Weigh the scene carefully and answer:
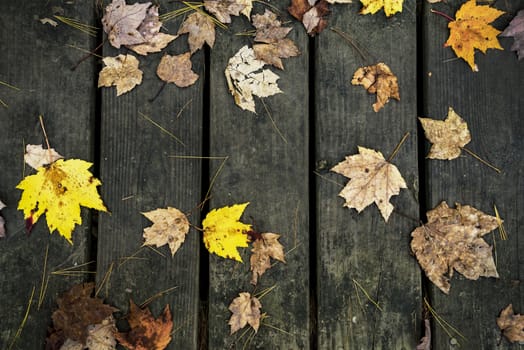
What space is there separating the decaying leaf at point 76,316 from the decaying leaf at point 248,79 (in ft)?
3.12

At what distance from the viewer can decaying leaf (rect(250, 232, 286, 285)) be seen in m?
2.06

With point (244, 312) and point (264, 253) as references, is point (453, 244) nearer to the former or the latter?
point (264, 253)

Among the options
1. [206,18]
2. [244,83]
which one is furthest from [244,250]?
[206,18]

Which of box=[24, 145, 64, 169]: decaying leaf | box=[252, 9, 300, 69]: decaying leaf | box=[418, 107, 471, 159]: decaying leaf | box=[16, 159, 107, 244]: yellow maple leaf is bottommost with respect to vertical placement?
box=[16, 159, 107, 244]: yellow maple leaf

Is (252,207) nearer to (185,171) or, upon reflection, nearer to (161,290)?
(185,171)

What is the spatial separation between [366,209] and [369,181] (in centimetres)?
11

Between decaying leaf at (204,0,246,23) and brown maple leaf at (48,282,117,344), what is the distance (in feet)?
3.92

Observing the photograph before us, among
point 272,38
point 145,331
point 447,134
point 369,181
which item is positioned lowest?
point 145,331

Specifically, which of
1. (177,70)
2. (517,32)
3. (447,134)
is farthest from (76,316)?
(517,32)

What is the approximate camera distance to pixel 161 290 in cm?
206

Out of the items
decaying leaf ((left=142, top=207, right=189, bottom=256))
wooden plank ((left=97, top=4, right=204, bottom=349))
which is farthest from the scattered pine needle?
decaying leaf ((left=142, top=207, right=189, bottom=256))

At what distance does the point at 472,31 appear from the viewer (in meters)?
2.14

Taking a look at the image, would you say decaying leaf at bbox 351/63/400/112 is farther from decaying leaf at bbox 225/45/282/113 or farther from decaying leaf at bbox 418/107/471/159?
decaying leaf at bbox 225/45/282/113

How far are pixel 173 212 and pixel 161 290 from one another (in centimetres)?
31
